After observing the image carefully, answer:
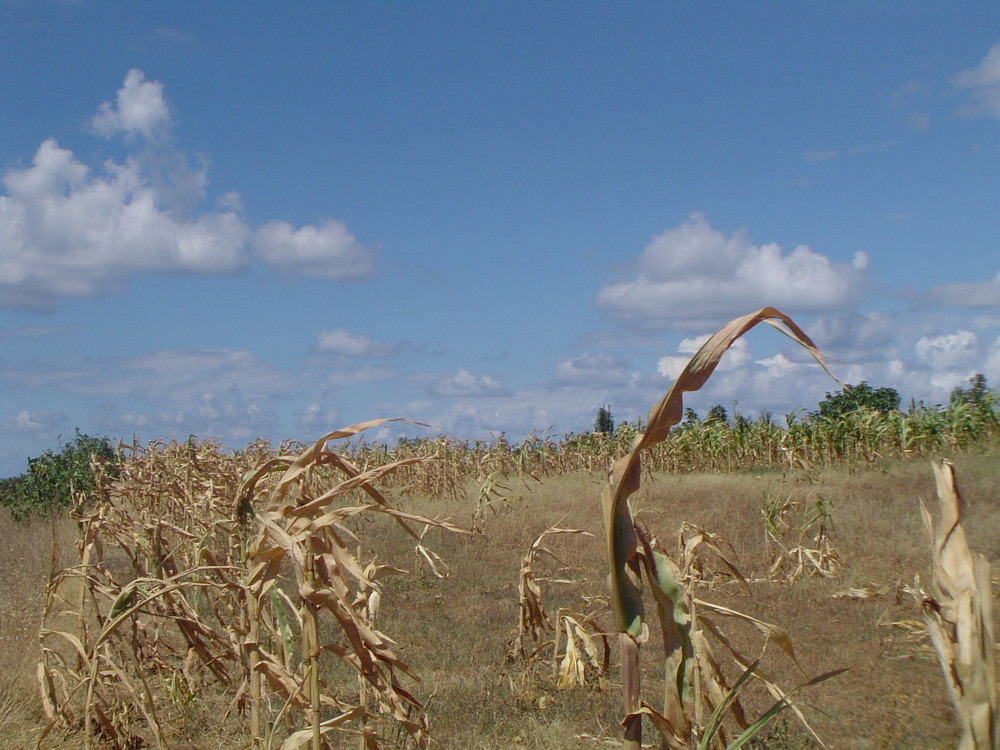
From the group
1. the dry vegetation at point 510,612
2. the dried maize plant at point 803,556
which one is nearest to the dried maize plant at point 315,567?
the dry vegetation at point 510,612

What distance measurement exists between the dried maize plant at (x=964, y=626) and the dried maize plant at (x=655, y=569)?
0.28 metres

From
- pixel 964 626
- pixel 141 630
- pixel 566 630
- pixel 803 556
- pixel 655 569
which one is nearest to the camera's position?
pixel 964 626

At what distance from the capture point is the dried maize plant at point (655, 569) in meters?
1.01

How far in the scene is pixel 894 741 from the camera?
13.3 ft

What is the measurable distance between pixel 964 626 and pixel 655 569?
1.39 ft

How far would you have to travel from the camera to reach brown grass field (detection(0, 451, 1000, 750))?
14.2 feet

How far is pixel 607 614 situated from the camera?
18.8 feet

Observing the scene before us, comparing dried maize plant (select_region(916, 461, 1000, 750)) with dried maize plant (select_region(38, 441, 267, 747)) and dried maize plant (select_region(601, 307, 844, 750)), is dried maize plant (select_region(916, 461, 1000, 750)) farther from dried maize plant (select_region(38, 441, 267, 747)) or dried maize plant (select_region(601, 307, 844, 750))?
dried maize plant (select_region(38, 441, 267, 747))

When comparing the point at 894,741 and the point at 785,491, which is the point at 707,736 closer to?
the point at 894,741

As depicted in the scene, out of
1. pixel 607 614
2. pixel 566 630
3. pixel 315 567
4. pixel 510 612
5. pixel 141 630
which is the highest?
pixel 315 567

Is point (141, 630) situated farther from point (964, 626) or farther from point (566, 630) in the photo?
point (964, 626)

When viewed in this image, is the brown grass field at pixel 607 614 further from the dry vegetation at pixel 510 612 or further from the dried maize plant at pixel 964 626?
the dried maize plant at pixel 964 626

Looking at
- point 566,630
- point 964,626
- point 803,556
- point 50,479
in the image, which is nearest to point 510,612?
point 566,630

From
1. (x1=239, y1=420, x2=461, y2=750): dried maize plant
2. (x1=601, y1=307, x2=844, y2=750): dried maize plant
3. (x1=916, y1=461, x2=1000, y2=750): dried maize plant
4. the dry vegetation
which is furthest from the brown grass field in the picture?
(x1=916, y1=461, x2=1000, y2=750): dried maize plant
